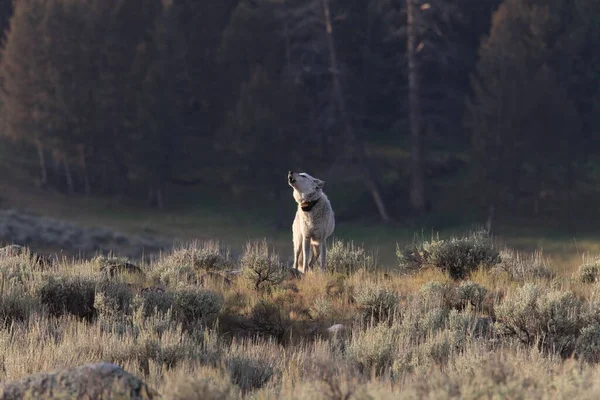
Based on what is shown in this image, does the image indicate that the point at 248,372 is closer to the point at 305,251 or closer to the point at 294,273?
the point at 294,273

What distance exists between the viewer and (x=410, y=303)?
10.9m

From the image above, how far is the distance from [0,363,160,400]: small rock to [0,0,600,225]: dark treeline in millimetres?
41502

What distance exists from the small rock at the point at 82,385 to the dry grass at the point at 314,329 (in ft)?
1.08

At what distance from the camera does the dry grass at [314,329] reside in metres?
6.75

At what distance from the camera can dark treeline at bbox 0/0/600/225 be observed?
4838 cm

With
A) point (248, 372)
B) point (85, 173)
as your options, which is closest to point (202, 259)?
point (248, 372)

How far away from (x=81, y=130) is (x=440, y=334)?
46.6 m

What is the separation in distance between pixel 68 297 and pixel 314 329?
291 cm

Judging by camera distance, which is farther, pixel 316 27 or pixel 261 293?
pixel 316 27

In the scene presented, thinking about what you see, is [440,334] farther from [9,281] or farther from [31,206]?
[31,206]

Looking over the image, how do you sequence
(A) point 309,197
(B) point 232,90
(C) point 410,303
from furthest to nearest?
(B) point 232,90 → (A) point 309,197 → (C) point 410,303

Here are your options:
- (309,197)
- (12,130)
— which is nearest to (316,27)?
(12,130)

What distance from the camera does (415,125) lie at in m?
50.2

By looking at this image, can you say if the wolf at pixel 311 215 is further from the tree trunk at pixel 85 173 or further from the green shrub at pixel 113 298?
the tree trunk at pixel 85 173
